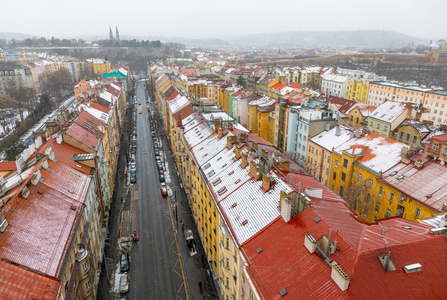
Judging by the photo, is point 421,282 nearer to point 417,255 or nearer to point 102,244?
point 417,255

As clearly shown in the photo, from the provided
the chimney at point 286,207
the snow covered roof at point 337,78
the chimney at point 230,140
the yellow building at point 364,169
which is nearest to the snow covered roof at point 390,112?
the yellow building at point 364,169

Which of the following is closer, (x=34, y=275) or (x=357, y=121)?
(x=34, y=275)

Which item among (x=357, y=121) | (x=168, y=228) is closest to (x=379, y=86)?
(x=357, y=121)

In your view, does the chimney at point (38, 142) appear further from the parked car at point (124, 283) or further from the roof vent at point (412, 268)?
the roof vent at point (412, 268)

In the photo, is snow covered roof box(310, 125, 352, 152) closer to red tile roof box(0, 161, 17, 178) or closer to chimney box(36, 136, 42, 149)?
chimney box(36, 136, 42, 149)

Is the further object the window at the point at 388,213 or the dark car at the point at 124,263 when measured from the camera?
→ the dark car at the point at 124,263

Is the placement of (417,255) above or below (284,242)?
above

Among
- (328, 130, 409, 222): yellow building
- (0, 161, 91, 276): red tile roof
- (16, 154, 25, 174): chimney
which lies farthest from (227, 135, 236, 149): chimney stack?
(16, 154, 25, 174): chimney
